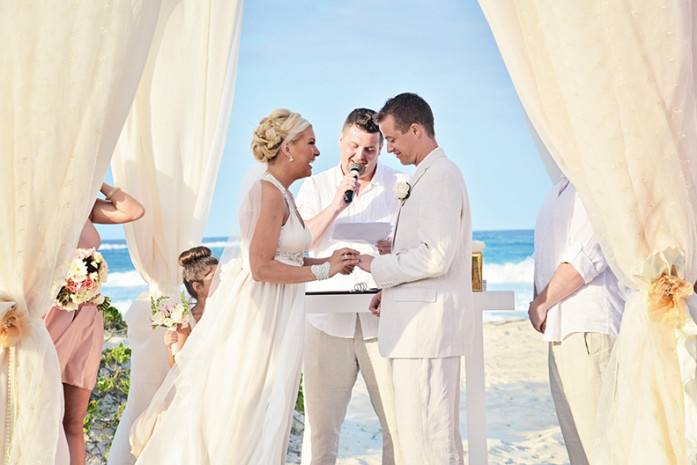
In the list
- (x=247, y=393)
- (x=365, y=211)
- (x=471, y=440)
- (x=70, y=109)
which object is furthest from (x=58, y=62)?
(x=471, y=440)

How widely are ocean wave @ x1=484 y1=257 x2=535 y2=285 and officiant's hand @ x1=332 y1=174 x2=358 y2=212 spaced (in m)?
19.0

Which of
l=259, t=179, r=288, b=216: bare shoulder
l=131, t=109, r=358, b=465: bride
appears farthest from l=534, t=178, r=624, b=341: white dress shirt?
l=259, t=179, r=288, b=216: bare shoulder

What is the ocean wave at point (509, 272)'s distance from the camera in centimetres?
2333

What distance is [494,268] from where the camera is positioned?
2381cm

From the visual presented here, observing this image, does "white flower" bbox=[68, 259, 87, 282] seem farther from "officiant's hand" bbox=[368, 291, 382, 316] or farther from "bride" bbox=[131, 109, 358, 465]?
"officiant's hand" bbox=[368, 291, 382, 316]

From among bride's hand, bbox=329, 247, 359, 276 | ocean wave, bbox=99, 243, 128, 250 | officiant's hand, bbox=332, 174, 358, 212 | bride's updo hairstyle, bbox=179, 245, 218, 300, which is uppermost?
ocean wave, bbox=99, 243, 128, 250

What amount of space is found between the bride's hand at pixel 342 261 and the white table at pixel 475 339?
9.2 inches

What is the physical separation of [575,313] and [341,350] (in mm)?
1220

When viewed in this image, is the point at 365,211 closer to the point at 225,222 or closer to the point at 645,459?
the point at 645,459

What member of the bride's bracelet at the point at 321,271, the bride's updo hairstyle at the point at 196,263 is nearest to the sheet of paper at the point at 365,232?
the bride's bracelet at the point at 321,271

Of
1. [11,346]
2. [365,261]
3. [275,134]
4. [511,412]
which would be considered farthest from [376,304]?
[511,412]

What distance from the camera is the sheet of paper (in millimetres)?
4492

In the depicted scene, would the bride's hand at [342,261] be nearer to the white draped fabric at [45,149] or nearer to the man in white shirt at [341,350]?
the man in white shirt at [341,350]

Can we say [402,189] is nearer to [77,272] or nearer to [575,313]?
[575,313]
